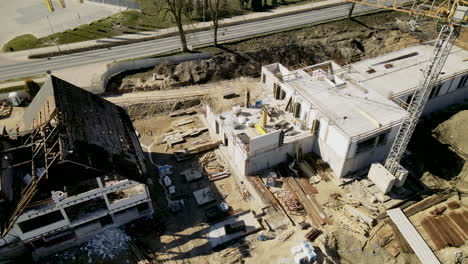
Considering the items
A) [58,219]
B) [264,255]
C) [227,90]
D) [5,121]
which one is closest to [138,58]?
[227,90]

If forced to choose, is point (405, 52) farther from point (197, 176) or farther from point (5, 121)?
point (5, 121)

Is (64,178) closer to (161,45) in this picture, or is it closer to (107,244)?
(107,244)

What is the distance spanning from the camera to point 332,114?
38031mm

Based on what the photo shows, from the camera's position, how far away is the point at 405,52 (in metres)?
49.3

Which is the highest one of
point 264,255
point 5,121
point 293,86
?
point 293,86

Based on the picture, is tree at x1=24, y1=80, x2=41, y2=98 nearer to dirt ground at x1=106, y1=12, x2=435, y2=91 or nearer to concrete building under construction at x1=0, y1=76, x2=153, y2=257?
dirt ground at x1=106, y1=12, x2=435, y2=91

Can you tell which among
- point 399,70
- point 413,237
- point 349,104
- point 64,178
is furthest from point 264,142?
point 399,70

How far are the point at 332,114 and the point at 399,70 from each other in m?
15.4

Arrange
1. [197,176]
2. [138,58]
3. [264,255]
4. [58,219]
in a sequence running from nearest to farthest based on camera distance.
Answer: [58,219], [264,255], [197,176], [138,58]

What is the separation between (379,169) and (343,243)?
9.58 meters

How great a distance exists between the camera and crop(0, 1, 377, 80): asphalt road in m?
55.7

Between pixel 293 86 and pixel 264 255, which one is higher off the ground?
pixel 293 86

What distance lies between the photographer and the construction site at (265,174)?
2914 centimetres

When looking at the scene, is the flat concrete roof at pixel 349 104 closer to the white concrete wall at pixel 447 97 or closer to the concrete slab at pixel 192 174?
the white concrete wall at pixel 447 97
